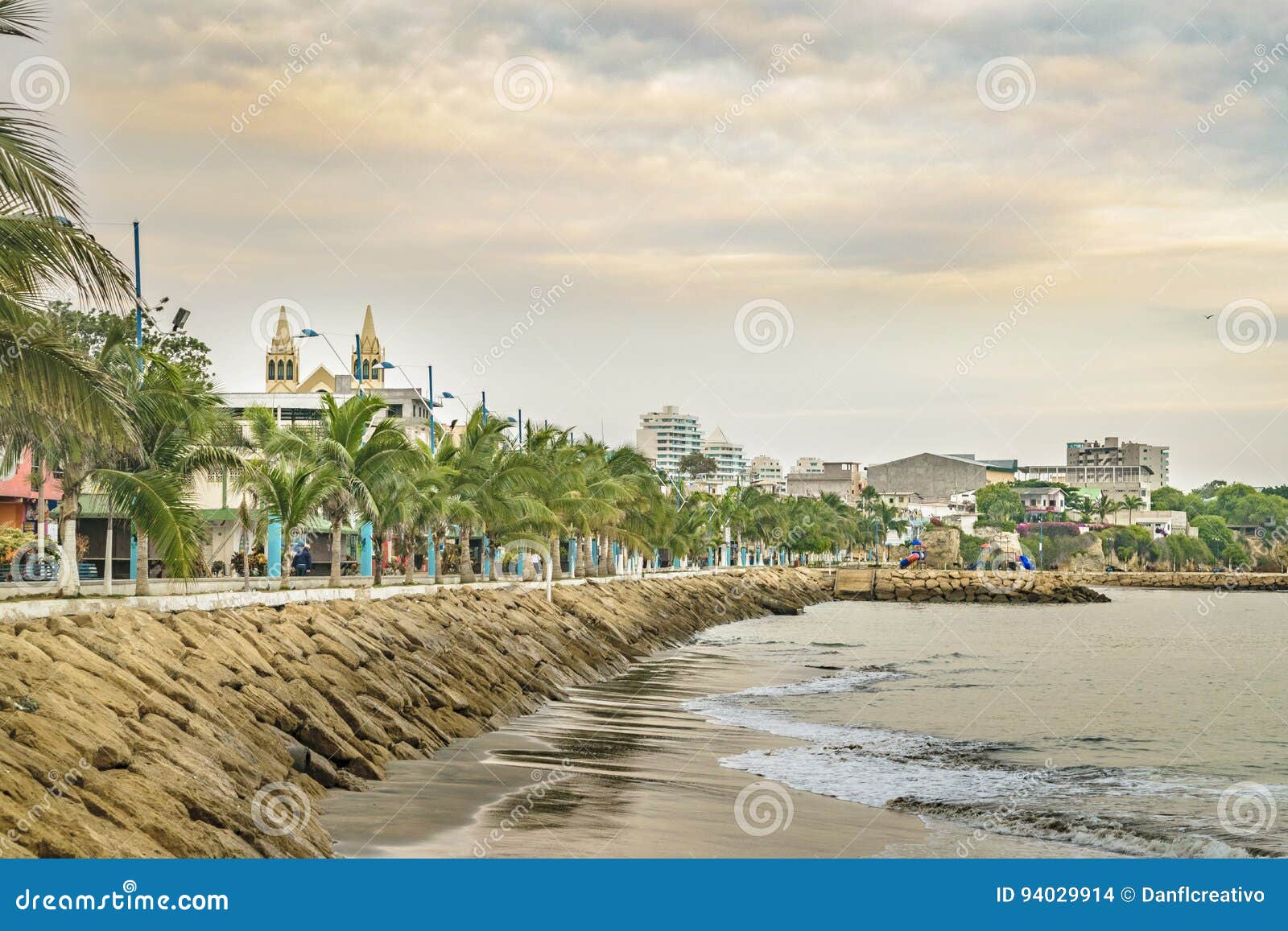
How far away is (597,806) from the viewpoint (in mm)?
15328

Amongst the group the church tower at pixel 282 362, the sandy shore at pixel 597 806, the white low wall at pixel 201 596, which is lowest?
the sandy shore at pixel 597 806

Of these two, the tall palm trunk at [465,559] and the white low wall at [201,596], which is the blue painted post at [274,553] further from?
the white low wall at [201,596]

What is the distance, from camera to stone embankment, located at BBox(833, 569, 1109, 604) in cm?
10781

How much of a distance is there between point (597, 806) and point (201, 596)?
32.6ft

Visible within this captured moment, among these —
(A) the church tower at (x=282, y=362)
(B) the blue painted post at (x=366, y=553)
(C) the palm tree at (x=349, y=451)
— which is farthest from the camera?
(A) the church tower at (x=282, y=362)

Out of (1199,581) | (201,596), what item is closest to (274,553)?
(201,596)

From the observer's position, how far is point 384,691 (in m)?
19.8

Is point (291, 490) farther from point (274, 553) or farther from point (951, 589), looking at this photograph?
point (951, 589)

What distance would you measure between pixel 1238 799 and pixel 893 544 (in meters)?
170

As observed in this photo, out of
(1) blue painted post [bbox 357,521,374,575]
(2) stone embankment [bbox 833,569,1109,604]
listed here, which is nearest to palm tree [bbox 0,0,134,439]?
(1) blue painted post [bbox 357,521,374,575]

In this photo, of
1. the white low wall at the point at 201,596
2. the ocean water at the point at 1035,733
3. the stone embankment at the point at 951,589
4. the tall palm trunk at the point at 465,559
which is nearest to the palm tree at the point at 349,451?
the white low wall at the point at 201,596

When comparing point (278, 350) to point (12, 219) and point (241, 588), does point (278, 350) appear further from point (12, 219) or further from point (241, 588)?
point (12, 219)

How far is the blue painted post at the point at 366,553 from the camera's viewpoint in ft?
160

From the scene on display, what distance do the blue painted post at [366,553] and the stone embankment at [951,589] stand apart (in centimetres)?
6428
